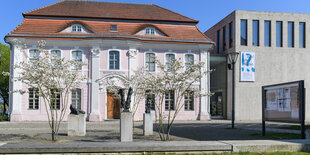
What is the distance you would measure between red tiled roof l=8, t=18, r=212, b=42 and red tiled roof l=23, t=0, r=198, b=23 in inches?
20.1

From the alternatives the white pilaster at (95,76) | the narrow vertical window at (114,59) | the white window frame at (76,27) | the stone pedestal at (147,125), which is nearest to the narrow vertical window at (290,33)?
the narrow vertical window at (114,59)

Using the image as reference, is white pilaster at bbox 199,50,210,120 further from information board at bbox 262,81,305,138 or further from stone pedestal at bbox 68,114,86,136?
stone pedestal at bbox 68,114,86,136

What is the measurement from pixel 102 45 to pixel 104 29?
1.56 meters

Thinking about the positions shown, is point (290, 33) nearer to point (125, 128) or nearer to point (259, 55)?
point (259, 55)

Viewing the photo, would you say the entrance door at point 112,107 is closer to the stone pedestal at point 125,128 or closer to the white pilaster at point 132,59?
the white pilaster at point 132,59

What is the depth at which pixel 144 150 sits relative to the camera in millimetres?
7750

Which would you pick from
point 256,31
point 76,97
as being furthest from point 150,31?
point 256,31

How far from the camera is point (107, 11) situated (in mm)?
26875

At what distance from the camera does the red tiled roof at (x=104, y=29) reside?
79.0ft

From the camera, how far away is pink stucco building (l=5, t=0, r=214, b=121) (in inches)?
944

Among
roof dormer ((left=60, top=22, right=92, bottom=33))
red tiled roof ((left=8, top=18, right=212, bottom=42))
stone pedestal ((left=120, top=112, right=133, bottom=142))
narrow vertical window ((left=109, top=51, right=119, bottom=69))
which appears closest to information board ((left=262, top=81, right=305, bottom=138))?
stone pedestal ((left=120, top=112, right=133, bottom=142))

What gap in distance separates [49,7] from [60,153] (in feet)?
70.9

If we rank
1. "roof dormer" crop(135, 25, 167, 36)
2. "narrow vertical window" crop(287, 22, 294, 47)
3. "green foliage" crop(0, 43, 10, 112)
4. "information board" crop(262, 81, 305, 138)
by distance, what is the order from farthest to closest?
"green foliage" crop(0, 43, 10, 112)
"narrow vertical window" crop(287, 22, 294, 47)
"roof dormer" crop(135, 25, 167, 36)
"information board" crop(262, 81, 305, 138)

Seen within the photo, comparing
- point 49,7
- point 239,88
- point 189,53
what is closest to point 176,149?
point 189,53
